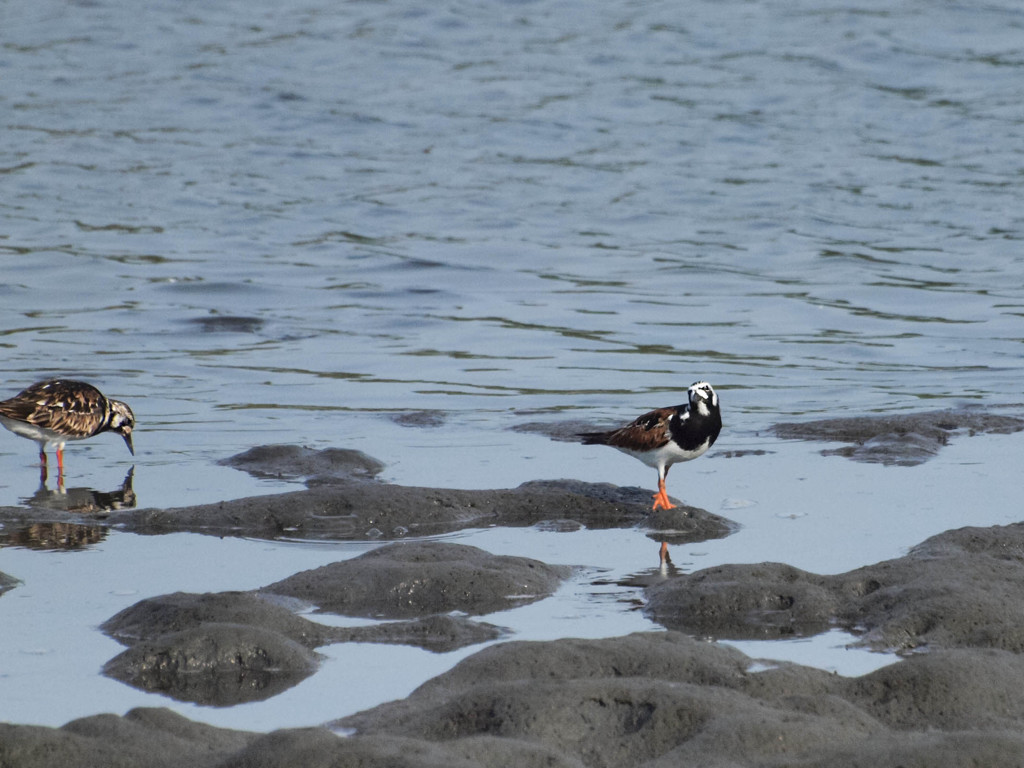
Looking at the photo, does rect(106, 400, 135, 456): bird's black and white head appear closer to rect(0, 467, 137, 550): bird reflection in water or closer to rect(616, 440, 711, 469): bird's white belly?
rect(0, 467, 137, 550): bird reflection in water

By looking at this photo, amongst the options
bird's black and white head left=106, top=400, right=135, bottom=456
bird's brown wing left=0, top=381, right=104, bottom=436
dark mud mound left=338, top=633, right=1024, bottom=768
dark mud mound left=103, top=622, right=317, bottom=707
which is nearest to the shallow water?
dark mud mound left=103, top=622, right=317, bottom=707

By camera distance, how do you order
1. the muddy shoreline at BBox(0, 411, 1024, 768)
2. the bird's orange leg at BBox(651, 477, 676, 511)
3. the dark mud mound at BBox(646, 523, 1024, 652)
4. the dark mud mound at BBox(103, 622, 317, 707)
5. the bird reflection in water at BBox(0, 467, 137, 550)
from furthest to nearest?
the bird's orange leg at BBox(651, 477, 676, 511) → the bird reflection in water at BBox(0, 467, 137, 550) → the dark mud mound at BBox(646, 523, 1024, 652) → the dark mud mound at BBox(103, 622, 317, 707) → the muddy shoreline at BBox(0, 411, 1024, 768)

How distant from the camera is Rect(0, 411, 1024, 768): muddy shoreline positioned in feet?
17.0

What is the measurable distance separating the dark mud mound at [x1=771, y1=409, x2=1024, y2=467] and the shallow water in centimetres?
31

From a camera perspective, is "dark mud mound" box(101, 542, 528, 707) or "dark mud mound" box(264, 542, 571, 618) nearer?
"dark mud mound" box(101, 542, 528, 707)

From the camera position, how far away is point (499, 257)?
21.2 meters

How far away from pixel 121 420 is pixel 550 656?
635cm

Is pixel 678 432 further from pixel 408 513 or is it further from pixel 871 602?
pixel 871 602

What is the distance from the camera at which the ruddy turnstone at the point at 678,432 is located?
975 cm

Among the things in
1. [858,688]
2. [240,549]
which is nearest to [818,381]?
[240,549]

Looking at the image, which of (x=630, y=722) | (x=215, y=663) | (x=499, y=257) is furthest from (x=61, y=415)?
(x=499, y=257)

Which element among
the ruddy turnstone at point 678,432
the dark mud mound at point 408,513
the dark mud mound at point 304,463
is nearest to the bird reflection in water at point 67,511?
the dark mud mound at point 408,513

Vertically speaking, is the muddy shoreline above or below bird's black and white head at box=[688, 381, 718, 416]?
below

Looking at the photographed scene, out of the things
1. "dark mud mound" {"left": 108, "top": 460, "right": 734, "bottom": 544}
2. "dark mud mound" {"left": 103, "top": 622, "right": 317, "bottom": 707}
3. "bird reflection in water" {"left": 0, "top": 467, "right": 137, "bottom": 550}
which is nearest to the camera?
"dark mud mound" {"left": 103, "top": 622, "right": 317, "bottom": 707}
